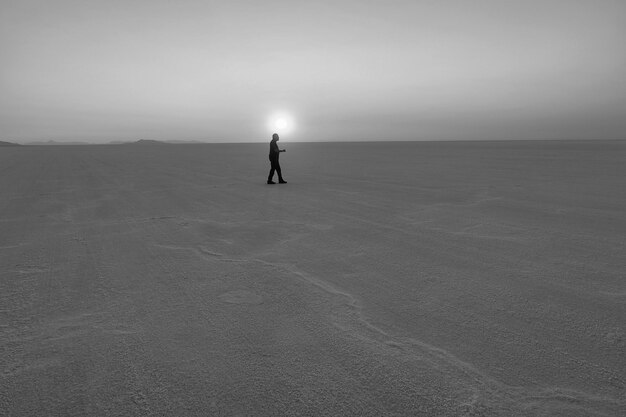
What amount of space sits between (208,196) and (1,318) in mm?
7469

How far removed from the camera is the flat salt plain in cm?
225

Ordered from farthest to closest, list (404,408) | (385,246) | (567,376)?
1. (385,246)
2. (567,376)
3. (404,408)

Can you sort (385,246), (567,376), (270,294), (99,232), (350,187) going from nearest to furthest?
(567,376), (270,294), (385,246), (99,232), (350,187)

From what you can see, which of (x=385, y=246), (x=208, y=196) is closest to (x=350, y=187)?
(x=208, y=196)

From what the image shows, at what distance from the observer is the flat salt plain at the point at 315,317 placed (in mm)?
2252

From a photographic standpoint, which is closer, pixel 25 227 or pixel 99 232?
pixel 99 232

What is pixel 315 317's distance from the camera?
3.26m

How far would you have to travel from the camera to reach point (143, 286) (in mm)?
3980

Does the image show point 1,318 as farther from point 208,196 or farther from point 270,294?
point 208,196

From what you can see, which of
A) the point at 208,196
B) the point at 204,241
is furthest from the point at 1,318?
the point at 208,196

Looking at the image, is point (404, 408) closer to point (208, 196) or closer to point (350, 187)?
point (208, 196)

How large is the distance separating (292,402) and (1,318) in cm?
283

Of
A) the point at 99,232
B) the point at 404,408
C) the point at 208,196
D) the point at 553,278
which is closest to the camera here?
the point at 404,408

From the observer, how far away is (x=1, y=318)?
10.7 feet
